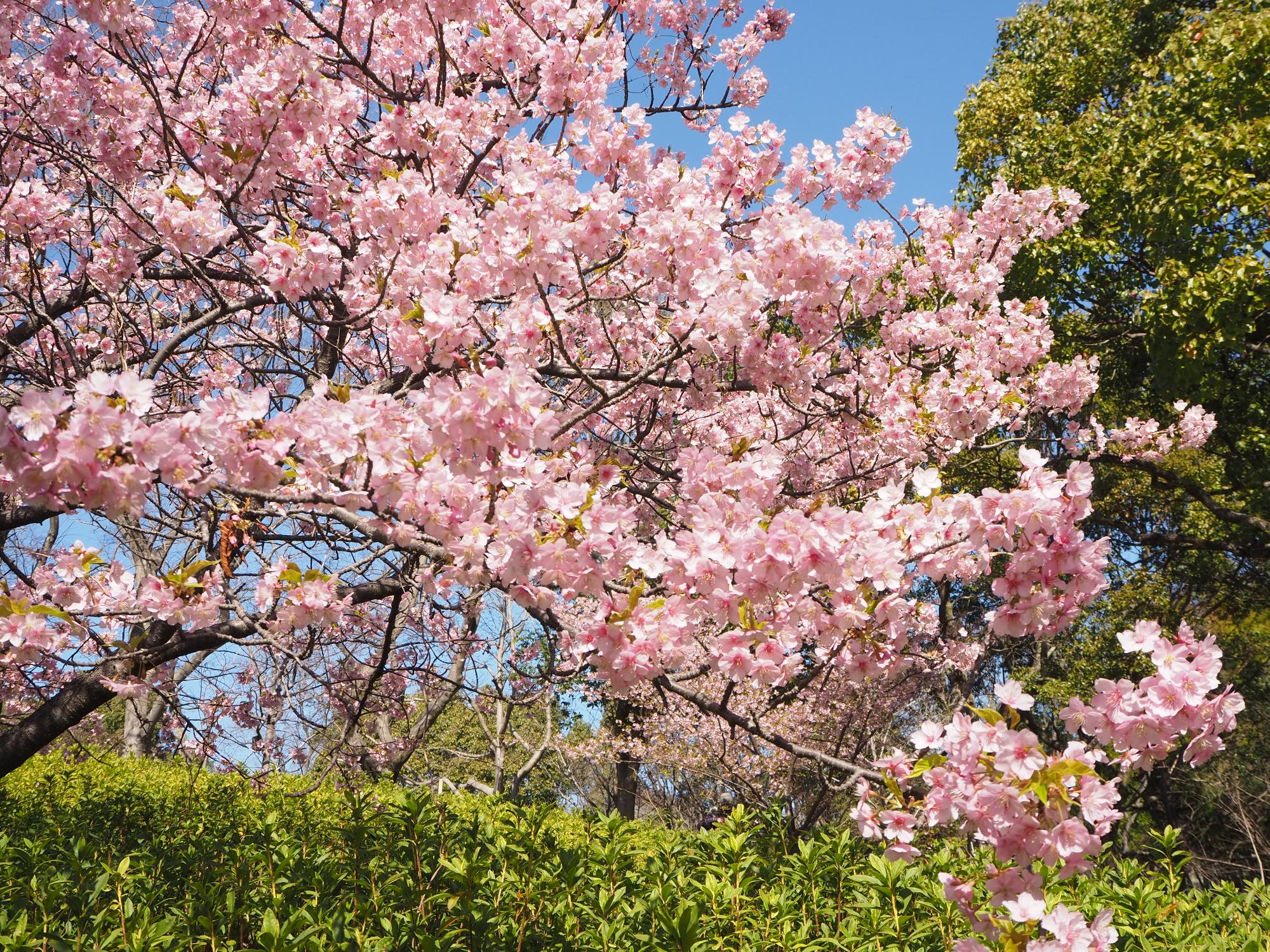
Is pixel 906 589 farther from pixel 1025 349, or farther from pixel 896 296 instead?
pixel 1025 349

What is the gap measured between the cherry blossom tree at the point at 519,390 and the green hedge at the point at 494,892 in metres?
0.70

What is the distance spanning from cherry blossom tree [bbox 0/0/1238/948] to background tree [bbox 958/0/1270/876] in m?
3.54

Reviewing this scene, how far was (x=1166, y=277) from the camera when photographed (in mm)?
10008

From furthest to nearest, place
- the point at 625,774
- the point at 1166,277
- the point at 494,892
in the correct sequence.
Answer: the point at 625,774, the point at 1166,277, the point at 494,892

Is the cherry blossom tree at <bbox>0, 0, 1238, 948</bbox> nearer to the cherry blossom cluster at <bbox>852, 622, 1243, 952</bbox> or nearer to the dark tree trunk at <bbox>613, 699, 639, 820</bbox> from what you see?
the cherry blossom cluster at <bbox>852, 622, 1243, 952</bbox>

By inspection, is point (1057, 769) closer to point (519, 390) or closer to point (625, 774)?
point (519, 390)

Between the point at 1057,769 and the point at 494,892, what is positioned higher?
the point at 1057,769

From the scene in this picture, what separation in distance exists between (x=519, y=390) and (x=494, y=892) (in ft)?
6.95

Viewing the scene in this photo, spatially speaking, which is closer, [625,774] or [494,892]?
[494,892]

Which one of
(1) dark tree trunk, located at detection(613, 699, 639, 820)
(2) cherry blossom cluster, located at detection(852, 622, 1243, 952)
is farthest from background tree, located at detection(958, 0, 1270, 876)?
(2) cherry blossom cluster, located at detection(852, 622, 1243, 952)

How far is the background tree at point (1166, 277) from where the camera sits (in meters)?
9.78

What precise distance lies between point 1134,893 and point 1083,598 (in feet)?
6.69

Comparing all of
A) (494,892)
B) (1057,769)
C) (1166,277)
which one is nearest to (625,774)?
(1166,277)

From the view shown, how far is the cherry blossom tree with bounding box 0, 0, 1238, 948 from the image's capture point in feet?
8.23
